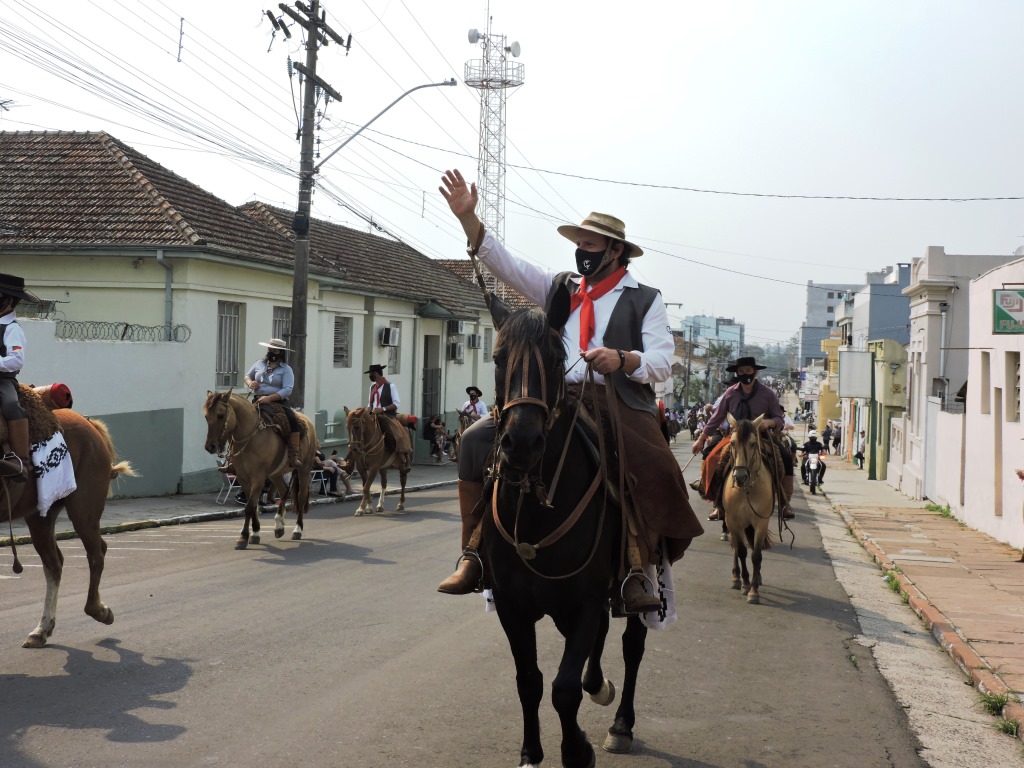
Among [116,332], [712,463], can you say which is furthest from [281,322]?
[712,463]

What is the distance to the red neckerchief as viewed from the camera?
5434 mm

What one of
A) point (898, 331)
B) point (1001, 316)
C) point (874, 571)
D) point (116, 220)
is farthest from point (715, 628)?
point (898, 331)

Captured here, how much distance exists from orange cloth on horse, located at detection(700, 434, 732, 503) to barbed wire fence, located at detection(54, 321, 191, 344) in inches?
434

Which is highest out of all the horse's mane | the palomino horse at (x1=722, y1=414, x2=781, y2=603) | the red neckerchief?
the red neckerchief

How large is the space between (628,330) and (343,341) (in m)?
24.5

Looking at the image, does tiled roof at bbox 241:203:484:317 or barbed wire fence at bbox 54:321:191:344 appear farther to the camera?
tiled roof at bbox 241:203:484:317

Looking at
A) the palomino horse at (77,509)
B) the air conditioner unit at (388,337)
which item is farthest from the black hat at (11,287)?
the air conditioner unit at (388,337)

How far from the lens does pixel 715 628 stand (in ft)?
30.1

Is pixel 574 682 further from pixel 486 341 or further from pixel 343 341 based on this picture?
pixel 486 341

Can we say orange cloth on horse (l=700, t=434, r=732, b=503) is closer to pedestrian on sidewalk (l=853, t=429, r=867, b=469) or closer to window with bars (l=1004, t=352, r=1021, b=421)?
window with bars (l=1004, t=352, r=1021, b=421)

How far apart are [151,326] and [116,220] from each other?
7.70ft

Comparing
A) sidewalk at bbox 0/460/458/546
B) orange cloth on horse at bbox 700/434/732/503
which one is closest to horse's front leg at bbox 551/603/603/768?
orange cloth on horse at bbox 700/434/732/503

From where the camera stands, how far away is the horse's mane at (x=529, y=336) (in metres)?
4.45

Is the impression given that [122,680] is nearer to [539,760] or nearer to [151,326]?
[539,760]
